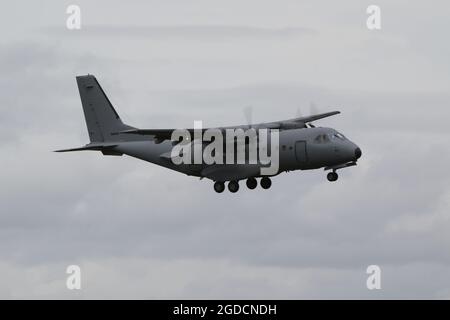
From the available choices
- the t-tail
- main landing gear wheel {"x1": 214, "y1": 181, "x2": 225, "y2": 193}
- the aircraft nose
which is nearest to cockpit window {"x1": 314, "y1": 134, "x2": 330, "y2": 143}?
the aircraft nose

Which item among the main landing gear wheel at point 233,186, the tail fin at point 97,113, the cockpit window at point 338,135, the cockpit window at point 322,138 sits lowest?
the main landing gear wheel at point 233,186

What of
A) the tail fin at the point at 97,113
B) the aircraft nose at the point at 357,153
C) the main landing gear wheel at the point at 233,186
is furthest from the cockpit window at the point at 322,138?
the tail fin at the point at 97,113

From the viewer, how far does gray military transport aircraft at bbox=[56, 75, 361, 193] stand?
53.5 m

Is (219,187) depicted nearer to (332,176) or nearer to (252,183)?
(252,183)

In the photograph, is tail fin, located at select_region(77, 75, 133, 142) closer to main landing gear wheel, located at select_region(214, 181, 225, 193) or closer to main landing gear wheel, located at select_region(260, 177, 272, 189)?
main landing gear wheel, located at select_region(214, 181, 225, 193)

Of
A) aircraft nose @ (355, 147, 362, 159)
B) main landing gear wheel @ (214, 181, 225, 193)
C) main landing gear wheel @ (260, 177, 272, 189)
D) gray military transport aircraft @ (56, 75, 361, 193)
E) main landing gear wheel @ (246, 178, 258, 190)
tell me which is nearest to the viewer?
aircraft nose @ (355, 147, 362, 159)

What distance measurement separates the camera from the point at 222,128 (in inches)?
2186

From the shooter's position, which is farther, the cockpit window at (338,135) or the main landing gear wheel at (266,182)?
the main landing gear wheel at (266,182)

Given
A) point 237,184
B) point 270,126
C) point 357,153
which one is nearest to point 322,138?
point 357,153

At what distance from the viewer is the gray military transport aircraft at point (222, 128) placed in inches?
2105

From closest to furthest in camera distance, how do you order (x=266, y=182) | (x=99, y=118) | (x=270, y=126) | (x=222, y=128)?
(x=222, y=128), (x=270, y=126), (x=266, y=182), (x=99, y=118)

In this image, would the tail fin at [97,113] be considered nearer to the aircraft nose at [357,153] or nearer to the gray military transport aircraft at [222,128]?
the gray military transport aircraft at [222,128]

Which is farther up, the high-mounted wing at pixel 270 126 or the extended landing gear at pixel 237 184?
the high-mounted wing at pixel 270 126

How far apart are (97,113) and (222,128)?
8709mm
